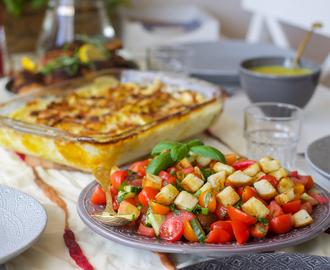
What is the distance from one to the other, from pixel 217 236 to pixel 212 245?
2 cm

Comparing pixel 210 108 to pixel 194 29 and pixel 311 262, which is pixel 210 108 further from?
pixel 194 29

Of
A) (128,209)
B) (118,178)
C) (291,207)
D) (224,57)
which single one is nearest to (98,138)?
(118,178)

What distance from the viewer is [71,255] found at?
0.81m

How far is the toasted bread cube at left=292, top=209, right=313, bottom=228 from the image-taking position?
77cm

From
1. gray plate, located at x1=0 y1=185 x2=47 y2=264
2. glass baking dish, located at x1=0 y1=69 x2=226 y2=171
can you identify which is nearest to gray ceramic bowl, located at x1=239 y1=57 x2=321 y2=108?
glass baking dish, located at x1=0 y1=69 x2=226 y2=171

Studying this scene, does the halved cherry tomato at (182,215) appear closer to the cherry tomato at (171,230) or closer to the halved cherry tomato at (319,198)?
the cherry tomato at (171,230)

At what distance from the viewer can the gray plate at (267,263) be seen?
26.5 inches

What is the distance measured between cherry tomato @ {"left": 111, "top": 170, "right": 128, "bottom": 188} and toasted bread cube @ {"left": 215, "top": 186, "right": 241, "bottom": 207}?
22cm

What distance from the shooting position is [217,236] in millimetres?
734

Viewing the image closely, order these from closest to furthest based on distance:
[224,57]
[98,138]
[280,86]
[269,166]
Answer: [269,166] < [98,138] < [280,86] < [224,57]

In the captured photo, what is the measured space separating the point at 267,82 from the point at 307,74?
0.47 feet

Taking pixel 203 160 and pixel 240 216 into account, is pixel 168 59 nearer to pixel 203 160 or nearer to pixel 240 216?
pixel 203 160

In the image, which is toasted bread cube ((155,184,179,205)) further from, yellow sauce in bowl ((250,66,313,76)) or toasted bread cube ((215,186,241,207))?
yellow sauce in bowl ((250,66,313,76))

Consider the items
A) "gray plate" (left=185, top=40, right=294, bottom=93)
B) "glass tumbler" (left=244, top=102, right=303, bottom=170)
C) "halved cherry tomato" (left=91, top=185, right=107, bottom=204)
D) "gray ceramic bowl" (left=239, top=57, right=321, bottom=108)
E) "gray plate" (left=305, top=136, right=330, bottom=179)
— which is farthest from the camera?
"gray plate" (left=185, top=40, right=294, bottom=93)
